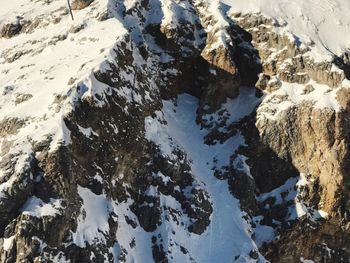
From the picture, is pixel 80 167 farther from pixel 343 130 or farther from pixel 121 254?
pixel 343 130

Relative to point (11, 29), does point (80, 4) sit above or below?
above

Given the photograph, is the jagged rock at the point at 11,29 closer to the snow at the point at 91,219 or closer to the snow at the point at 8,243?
the snow at the point at 91,219

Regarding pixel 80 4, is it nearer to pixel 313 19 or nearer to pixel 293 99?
pixel 293 99

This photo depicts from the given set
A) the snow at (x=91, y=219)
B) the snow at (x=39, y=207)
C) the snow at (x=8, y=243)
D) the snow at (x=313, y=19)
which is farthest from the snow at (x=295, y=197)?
the snow at (x=8, y=243)

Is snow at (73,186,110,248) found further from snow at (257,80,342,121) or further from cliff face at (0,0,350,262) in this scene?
snow at (257,80,342,121)

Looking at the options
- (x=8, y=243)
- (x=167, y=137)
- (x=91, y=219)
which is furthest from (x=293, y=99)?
(x=8, y=243)

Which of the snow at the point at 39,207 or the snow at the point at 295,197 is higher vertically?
the snow at the point at 39,207

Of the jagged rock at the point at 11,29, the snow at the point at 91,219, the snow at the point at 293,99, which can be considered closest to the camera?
the snow at the point at 91,219
